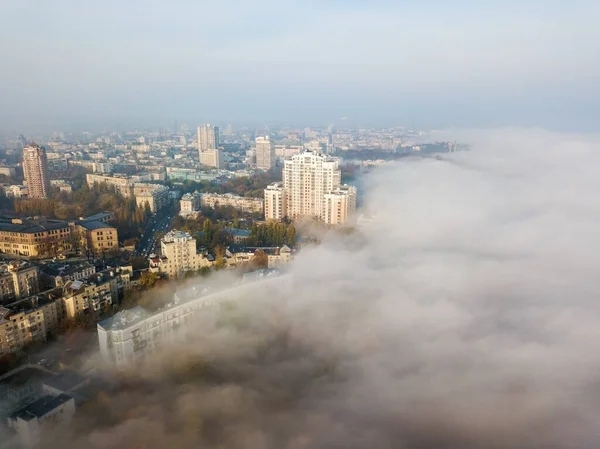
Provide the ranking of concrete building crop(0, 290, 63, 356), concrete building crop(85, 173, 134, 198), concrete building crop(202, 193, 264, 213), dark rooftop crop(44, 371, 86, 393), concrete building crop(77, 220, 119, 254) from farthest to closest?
concrete building crop(85, 173, 134, 198), concrete building crop(202, 193, 264, 213), concrete building crop(77, 220, 119, 254), concrete building crop(0, 290, 63, 356), dark rooftop crop(44, 371, 86, 393)

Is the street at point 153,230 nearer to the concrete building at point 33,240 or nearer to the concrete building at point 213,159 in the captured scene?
the concrete building at point 33,240

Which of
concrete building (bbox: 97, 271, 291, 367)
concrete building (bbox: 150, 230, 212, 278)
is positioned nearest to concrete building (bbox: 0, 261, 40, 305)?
concrete building (bbox: 150, 230, 212, 278)

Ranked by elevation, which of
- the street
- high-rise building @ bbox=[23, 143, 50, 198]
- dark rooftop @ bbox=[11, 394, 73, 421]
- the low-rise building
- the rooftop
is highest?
high-rise building @ bbox=[23, 143, 50, 198]

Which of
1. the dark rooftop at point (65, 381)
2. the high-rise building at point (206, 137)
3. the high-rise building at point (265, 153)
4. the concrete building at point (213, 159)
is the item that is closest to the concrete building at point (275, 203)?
the dark rooftop at point (65, 381)

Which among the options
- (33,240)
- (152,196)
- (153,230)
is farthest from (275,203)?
(33,240)

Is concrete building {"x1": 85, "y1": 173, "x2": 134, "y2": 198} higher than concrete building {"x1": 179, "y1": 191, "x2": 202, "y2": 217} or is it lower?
higher

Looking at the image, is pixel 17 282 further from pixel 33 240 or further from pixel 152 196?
pixel 152 196

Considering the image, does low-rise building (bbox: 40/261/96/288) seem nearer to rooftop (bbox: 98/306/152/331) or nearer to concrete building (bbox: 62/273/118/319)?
concrete building (bbox: 62/273/118/319)
